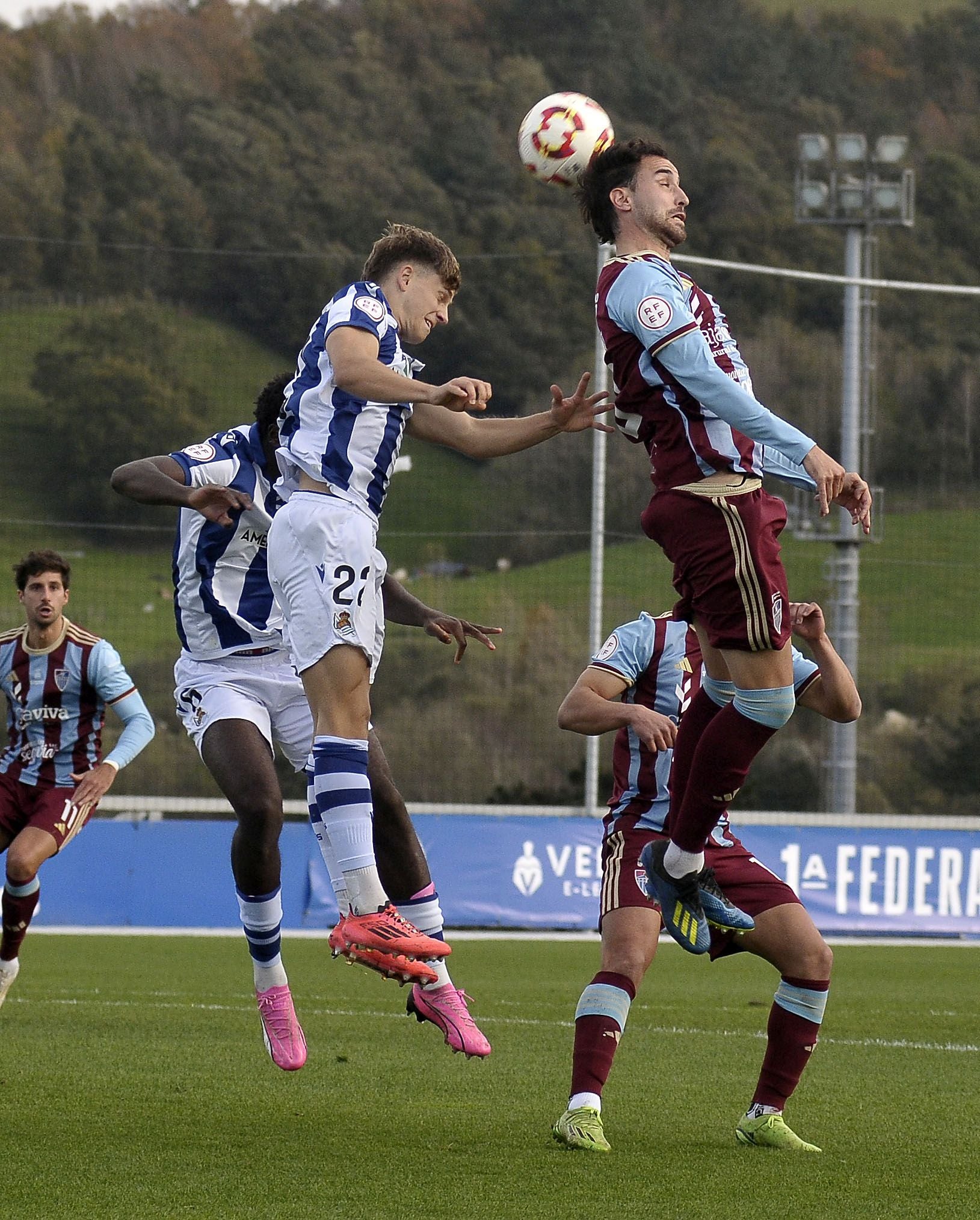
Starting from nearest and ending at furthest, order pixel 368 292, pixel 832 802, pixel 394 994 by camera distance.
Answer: pixel 368 292, pixel 394 994, pixel 832 802

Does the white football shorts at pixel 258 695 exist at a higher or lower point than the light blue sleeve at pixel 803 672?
lower

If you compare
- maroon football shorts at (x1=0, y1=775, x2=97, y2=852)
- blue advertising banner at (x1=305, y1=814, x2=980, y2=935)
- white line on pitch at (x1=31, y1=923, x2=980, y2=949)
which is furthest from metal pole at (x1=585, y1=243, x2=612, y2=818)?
maroon football shorts at (x1=0, y1=775, x2=97, y2=852)

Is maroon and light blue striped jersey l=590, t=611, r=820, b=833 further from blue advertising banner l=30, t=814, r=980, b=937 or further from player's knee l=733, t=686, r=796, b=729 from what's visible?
blue advertising banner l=30, t=814, r=980, b=937

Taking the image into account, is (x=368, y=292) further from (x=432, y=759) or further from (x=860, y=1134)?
(x=432, y=759)

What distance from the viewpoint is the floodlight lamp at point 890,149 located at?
21344 mm

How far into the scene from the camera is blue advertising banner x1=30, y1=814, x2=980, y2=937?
15.0 metres

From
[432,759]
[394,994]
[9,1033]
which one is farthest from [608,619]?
[9,1033]

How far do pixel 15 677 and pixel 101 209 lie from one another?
70.6 ft

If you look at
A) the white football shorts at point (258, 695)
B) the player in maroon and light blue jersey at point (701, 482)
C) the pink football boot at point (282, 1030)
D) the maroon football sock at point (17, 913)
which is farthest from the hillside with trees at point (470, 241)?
the player in maroon and light blue jersey at point (701, 482)

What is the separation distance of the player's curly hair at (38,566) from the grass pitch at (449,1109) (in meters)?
2.12

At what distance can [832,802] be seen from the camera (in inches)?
675

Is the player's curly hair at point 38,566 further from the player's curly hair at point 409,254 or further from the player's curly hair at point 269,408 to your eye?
the player's curly hair at point 409,254

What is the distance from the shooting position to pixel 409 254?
5641 millimetres

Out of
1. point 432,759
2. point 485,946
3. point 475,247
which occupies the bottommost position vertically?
point 485,946
